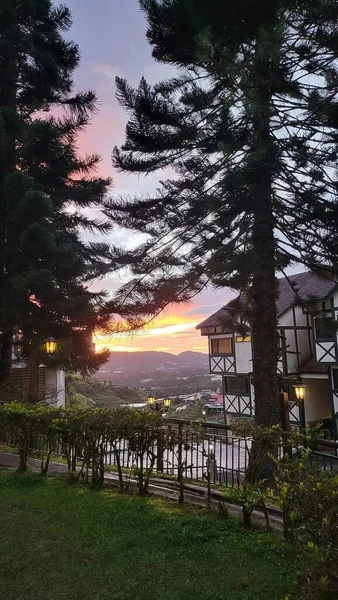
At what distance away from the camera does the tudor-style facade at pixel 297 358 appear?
52.3 feet

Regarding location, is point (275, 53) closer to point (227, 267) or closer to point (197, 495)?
point (227, 267)

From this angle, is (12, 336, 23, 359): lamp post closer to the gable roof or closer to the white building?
the white building

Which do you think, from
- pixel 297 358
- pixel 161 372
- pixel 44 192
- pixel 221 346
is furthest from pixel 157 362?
pixel 44 192

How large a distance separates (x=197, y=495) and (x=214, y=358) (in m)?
16.7

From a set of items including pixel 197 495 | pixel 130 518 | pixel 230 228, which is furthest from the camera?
pixel 230 228

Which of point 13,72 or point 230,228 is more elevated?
point 13,72

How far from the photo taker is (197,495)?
502 centimetres

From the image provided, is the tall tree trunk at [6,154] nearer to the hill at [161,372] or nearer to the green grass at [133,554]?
the green grass at [133,554]

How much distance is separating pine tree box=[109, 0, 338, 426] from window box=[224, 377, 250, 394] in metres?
12.5

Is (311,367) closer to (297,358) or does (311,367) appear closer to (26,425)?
(297,358)

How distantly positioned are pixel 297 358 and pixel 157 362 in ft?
174

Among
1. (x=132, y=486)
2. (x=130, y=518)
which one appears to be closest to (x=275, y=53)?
(x=130, y=518)

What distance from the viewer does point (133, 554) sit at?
3.45 metres

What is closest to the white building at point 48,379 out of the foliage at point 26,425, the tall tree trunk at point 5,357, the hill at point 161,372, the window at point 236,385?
the tall tree trunk at point 5,357
